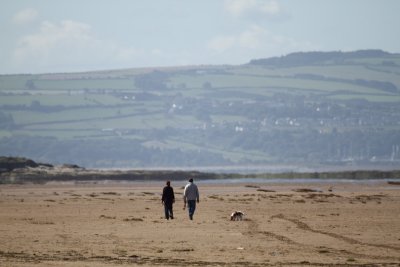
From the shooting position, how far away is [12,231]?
90.9ft

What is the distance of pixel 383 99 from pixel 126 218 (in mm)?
148353

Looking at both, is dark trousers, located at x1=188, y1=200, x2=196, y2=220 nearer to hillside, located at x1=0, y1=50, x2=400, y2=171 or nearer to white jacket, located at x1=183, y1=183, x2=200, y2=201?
white jacket, located at x1=183, y1=183, x2=200, y2=201

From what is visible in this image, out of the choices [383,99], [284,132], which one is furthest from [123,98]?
[383,99]

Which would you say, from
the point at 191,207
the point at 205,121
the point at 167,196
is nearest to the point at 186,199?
the point at 191,207

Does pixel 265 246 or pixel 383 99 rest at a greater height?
pixel 383 99

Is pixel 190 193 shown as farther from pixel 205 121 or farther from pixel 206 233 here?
pixel 205 121

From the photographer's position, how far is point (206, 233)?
27.3 meters

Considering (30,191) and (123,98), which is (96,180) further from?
(123,98)

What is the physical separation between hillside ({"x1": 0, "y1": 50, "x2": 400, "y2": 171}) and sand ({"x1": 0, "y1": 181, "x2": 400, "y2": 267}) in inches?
3522

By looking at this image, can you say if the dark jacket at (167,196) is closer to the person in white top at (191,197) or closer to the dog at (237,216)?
the person in white top at (191,197)

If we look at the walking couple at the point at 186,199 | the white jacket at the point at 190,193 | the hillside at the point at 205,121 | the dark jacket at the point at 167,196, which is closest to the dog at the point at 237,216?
the walking couple at the point at 186,199

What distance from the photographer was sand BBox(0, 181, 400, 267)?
840 inches

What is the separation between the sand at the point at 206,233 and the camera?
21.3 meters

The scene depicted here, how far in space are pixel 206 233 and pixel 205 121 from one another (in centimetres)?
14712
